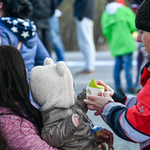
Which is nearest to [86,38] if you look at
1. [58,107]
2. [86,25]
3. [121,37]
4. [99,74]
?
[86,25]

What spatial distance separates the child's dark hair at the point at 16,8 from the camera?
245cm

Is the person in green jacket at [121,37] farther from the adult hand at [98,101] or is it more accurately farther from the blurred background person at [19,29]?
the adult hand at [98,101]

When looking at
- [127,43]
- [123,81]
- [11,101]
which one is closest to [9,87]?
[11,101]

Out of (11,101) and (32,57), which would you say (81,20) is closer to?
(32,57)

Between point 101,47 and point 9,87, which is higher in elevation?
point 9,87

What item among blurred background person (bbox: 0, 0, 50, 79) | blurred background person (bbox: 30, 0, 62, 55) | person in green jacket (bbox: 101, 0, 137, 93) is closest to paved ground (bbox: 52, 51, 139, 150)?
person in green jacket (bbox: 101, 0, 137, 93)

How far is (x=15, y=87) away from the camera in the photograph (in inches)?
59.5

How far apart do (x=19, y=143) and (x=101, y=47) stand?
9.21m

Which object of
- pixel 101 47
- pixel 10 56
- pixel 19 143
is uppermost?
pixel 10 56

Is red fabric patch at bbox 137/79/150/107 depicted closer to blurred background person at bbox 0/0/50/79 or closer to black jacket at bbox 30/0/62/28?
blurred background person at bbox 0/0/50/79

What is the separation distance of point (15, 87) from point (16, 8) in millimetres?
1166

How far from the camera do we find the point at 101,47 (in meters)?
10.4

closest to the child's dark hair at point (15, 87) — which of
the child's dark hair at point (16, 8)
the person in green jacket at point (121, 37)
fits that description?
the child's dark hair at point (16, 8)

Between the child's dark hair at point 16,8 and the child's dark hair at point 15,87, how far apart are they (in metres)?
1.01
